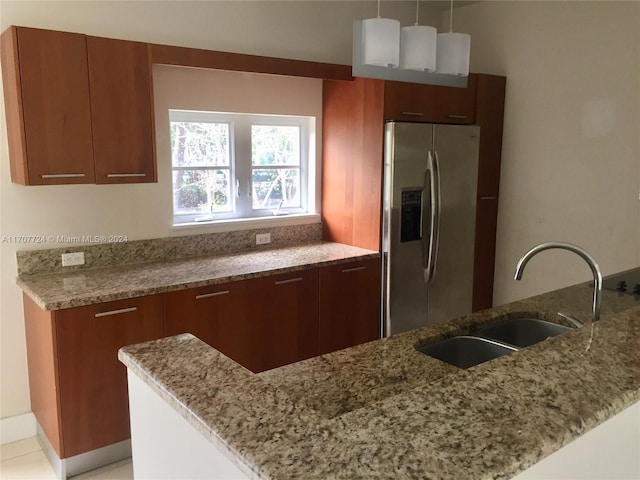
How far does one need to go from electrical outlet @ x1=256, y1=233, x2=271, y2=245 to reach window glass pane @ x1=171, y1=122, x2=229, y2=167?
54cm

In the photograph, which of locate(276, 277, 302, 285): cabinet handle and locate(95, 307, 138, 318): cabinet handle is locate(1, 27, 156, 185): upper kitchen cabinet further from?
locate(276, 277, 302, 285): cabinet handle

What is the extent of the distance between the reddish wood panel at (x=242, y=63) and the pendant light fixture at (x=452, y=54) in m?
1.57

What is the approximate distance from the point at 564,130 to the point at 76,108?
10.2 feet

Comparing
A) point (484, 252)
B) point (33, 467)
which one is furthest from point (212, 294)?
point (484, 252)

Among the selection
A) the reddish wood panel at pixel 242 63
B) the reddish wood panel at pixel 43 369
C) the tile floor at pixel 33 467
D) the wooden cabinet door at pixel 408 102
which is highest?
the reddish wood panel at pixel 242 63

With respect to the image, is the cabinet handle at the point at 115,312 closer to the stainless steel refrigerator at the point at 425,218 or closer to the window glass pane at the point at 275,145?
the window glass pane at the point at 275,145

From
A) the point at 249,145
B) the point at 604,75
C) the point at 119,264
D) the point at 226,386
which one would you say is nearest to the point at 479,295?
the point at 604,75

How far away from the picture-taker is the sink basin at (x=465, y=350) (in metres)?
1.82

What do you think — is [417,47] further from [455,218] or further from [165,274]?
[455,218]

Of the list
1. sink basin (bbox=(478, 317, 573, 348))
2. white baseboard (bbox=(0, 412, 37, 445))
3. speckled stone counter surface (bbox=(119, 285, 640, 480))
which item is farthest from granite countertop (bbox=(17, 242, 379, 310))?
sink basin (bbox=(478, 317, 573, 348))

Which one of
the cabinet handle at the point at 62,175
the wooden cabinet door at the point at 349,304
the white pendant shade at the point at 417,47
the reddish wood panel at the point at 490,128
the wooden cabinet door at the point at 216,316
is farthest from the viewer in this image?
the reddish wood panel at the point at 490,128

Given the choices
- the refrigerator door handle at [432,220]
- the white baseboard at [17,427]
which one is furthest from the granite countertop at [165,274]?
the white baseboard at [17,427]

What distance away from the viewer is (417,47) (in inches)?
71.5

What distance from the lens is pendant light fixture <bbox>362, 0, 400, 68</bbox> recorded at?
1703 millimetres
